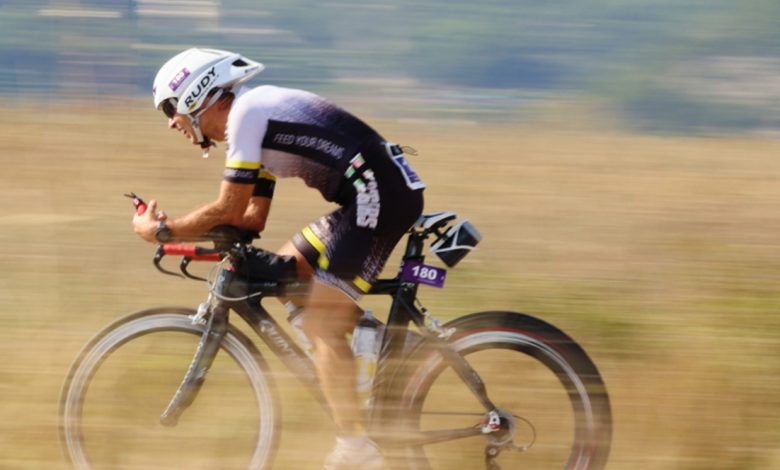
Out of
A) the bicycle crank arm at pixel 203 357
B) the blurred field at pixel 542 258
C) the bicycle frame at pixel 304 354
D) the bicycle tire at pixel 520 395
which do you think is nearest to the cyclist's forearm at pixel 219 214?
the bicycle frame at pixel 304 354

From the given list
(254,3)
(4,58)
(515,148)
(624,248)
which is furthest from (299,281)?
(254,3)

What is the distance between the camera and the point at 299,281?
3.89 metres

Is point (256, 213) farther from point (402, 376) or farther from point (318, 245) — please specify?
point (402, 376)

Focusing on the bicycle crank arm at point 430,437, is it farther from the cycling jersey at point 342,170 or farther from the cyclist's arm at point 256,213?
the cyclist's arm at point 256,213

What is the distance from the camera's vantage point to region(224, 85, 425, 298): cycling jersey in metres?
3.77

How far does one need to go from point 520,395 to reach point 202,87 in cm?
Answer: 158

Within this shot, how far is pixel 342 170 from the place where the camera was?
3.79 m

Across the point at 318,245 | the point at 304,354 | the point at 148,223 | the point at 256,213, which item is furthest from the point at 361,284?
the point at 148,223

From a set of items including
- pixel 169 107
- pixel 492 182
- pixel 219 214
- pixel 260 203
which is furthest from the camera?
pixel 492 182

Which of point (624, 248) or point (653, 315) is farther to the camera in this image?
point (624, 248)

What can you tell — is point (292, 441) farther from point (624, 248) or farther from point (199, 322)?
point (624, 248)

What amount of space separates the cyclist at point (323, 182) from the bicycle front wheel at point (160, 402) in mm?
280

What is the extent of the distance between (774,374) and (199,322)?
2518 mm

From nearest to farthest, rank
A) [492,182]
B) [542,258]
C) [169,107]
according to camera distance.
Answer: [169,107] < [542,258] < [492,182]
